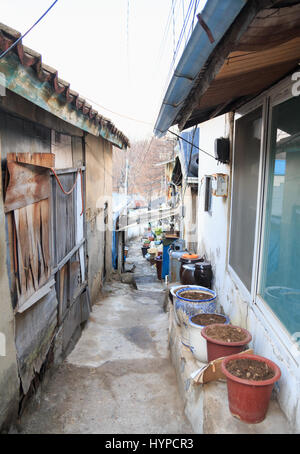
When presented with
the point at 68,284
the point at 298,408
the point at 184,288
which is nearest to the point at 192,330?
the point at 184,288

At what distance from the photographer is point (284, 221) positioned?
2963 mm

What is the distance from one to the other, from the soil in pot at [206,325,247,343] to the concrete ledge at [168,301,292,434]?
1.41 feet

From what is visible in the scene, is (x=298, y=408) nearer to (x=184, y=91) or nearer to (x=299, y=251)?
(x=299, y=251)

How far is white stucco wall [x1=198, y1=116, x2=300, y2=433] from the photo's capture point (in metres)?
2.66

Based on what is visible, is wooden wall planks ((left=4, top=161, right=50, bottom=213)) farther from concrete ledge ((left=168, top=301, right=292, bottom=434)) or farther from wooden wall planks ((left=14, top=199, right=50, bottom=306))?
concrete ledge ((left=168, top=301, right=292, bottom=434))

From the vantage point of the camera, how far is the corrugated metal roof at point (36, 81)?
95.1 inches

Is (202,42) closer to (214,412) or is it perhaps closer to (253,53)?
(253,53)

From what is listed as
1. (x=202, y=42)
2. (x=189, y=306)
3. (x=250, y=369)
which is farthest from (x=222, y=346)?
(x=202, y=42)

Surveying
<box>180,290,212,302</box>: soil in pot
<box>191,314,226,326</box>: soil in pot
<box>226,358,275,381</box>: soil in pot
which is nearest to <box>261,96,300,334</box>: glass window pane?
<box>226,358,275,381</box>: soil in pot

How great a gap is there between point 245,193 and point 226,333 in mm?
1805

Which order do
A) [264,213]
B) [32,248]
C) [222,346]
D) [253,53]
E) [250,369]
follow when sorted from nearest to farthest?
[253,53]
[250,369]
[222,346]
[264,213]
[32,248]

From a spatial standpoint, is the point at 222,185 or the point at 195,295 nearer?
the point at 195,295
